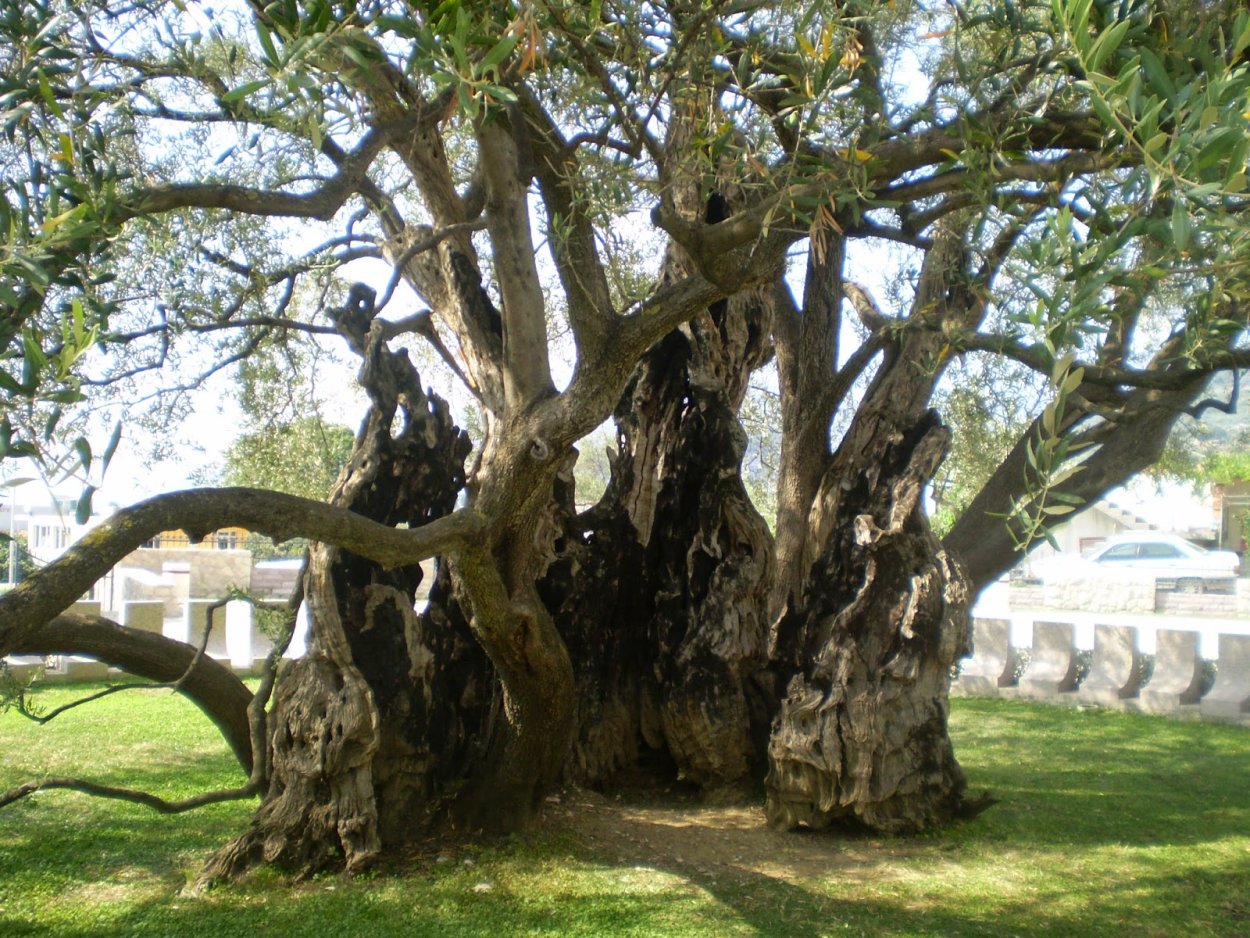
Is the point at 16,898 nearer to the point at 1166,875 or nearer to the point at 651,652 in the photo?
the point at 651,652

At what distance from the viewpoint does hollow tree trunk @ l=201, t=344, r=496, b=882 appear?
20.4 feet

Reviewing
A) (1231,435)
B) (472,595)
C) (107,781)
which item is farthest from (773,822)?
(1231,435)

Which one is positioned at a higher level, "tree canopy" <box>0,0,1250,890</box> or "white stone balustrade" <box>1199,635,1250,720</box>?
"tree canopy" <box>0,0,1250,890</box>

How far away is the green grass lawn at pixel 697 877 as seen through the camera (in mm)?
5699

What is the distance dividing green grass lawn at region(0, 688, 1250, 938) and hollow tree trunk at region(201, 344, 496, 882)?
10.5 inches

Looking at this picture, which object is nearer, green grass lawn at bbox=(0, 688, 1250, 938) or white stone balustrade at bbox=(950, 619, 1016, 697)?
green grass lawn at bbox=(0, 688, 1250, 938)

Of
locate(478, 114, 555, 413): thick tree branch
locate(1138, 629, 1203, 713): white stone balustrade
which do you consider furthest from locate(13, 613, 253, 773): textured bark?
locate(1138, 629, 1203, 713): white stone balustrade

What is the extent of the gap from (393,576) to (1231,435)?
12600 mm

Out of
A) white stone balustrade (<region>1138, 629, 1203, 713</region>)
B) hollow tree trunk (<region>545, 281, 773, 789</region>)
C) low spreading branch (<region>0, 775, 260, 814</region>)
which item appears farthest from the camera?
white stone balustrade (<region>1138, 629, 1203, 713</region>)

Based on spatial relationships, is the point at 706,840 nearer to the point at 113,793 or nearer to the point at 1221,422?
the point at 113,793

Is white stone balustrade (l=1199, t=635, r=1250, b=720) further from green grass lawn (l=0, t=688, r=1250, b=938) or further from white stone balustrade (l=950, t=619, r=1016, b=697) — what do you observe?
green grass lawn (l=0, t=688, r=1250, b=938)

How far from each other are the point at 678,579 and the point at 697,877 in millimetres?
2480

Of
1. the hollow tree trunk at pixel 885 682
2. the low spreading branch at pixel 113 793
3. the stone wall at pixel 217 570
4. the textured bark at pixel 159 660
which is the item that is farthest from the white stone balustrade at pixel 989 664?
the stone wall at pixel 217 570

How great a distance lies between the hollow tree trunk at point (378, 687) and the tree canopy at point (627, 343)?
2 centimetres
